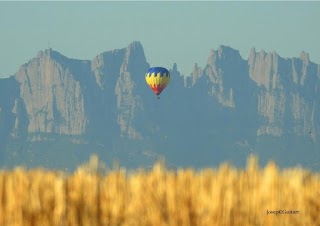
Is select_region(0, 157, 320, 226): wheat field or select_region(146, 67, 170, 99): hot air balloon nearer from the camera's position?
select_region(0, 157, 320, 226): wheat field

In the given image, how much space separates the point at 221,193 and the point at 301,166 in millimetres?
2458

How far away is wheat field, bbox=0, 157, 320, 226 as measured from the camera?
7879mm

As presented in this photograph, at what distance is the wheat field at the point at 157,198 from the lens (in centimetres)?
788

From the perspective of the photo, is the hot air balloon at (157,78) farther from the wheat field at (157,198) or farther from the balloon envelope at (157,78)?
the wheat field at (157,198)

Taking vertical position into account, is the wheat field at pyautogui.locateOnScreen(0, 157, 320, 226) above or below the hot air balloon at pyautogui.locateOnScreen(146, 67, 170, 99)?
below

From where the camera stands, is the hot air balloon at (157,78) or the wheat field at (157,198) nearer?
the wheat field at (157,198)

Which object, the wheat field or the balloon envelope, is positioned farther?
the balloon envelope

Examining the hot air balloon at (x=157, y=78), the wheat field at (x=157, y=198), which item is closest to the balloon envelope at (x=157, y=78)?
the hot air balloon at (x=157, y=78)

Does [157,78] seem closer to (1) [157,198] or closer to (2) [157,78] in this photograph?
(2) [157,78]

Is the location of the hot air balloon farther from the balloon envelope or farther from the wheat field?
the wheat field

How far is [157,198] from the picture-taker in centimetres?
829

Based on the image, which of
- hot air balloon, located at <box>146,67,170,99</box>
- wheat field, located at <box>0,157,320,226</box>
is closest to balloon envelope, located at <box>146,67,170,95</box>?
hot air balloon, located at <box>146,67,170,99</box>

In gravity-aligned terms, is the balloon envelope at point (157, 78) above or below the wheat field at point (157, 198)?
above

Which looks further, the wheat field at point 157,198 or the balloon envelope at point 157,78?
the balloon envelope at point 157,78
